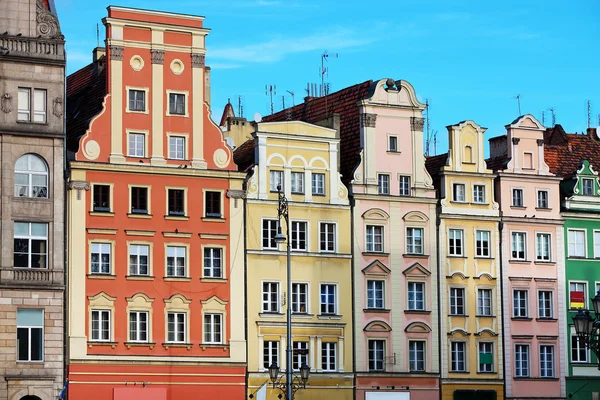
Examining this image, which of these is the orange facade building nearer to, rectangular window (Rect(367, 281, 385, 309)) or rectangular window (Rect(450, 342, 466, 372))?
rectangular window (Rect(367, 281, 385, 309))

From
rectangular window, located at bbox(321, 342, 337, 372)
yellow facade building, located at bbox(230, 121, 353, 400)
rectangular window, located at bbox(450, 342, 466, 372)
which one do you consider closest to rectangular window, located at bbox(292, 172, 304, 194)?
yellow facade building, located at bbox(230, 121, 353, 400)

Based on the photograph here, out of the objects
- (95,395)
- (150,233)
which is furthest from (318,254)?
(95,395)

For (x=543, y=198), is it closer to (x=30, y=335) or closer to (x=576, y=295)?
(x=576, y=295)

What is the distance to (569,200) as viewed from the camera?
286ft

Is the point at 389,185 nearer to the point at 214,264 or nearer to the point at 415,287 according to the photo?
the point at 415,287

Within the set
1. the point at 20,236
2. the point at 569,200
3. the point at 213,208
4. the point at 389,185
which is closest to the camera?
the point at 20,236

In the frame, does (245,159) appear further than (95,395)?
Yes

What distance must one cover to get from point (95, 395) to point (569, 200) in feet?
101

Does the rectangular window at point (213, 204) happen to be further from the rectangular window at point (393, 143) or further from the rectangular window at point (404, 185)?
the rectangular window at point (404, 185)

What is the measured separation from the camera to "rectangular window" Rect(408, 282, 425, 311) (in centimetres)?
8131

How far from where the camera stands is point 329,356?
258ft

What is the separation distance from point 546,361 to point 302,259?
54.0 ft

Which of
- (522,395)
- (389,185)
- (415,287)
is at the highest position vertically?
(389,185)

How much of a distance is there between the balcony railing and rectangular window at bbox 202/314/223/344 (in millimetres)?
14573
